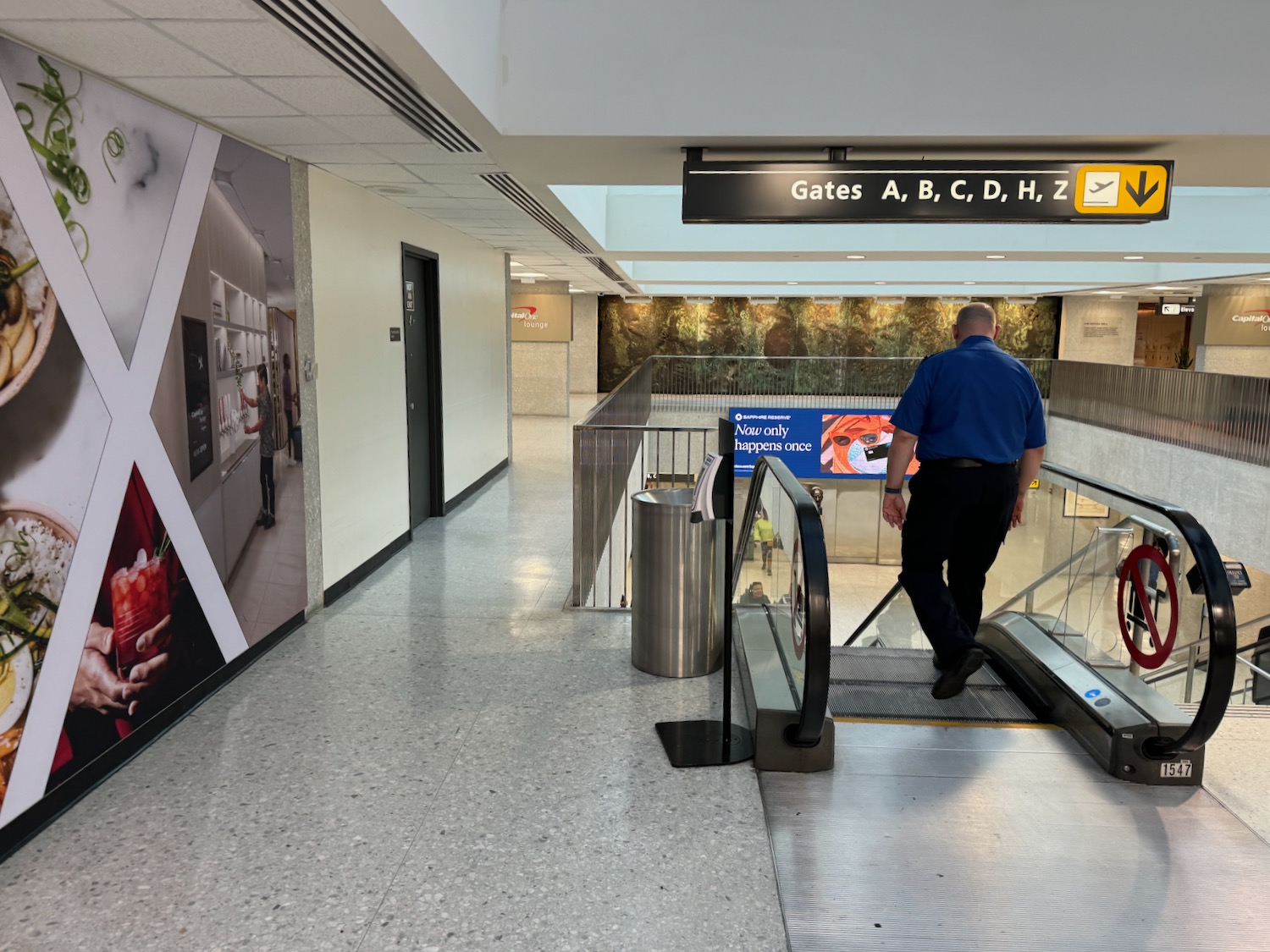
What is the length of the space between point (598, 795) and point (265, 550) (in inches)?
105

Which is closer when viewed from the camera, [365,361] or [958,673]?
[958,673]

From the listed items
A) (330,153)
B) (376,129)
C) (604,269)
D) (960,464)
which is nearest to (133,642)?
(376,129)

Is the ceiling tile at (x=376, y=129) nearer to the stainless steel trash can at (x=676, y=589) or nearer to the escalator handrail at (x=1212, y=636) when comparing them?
the stainless steel trash can at (x=676, y=589)

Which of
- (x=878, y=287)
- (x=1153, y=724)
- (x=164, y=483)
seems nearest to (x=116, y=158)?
(x=164, y=483)

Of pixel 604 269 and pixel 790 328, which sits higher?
pixel 604 269

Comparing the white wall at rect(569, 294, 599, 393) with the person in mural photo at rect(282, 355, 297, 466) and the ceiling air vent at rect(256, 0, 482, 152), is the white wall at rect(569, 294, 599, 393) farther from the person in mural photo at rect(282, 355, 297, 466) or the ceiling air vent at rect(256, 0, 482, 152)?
the ceiling air vent at rect(256, 0, 482, 152)

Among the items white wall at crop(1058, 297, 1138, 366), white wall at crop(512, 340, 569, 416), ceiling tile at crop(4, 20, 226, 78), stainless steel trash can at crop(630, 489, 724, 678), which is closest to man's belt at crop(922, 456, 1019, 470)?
stainless steel trash can at crop(630, 489, 724, 678)

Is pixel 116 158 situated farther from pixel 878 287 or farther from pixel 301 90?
pixel 878 287

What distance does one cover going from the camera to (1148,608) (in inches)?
150

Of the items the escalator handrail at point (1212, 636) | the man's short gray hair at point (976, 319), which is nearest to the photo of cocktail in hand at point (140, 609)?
the man's short gray hair at point (976, 319)

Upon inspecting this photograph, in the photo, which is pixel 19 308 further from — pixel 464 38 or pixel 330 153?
pixel 330 153

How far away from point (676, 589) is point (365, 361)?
3299 mm

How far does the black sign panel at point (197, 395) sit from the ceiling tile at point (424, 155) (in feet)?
4.87

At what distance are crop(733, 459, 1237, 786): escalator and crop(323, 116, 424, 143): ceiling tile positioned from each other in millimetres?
2441
